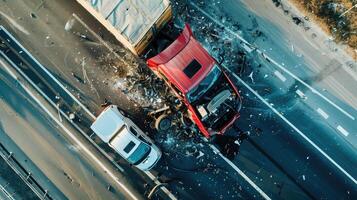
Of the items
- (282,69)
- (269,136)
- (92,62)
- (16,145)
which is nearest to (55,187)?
(16,145)

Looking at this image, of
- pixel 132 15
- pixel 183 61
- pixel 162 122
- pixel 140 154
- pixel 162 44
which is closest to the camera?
pixel 132 15

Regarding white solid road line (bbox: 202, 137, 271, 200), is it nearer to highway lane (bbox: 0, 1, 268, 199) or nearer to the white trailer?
highway lane (bbox: 0, 1, 268, 199)

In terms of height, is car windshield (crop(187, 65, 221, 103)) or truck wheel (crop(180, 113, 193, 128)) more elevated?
car windshield (crop(187, 65, 221, 103))

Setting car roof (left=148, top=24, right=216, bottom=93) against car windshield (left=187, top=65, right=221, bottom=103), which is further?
car windshield (left=187, top=65, right=221, bottom=103)

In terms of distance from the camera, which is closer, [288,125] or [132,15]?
[132,15]

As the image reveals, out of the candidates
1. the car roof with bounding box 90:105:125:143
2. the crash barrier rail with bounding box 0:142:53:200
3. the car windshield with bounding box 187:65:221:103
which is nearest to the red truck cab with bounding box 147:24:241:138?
the car windshield with bounding box 187:65:221:103

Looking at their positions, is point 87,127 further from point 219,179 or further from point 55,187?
point 219,179

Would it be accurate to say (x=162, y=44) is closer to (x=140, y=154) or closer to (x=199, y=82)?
(x=199, y=82)

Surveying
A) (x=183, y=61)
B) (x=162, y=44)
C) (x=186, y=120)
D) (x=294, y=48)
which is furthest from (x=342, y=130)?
(x=162, y=44)
